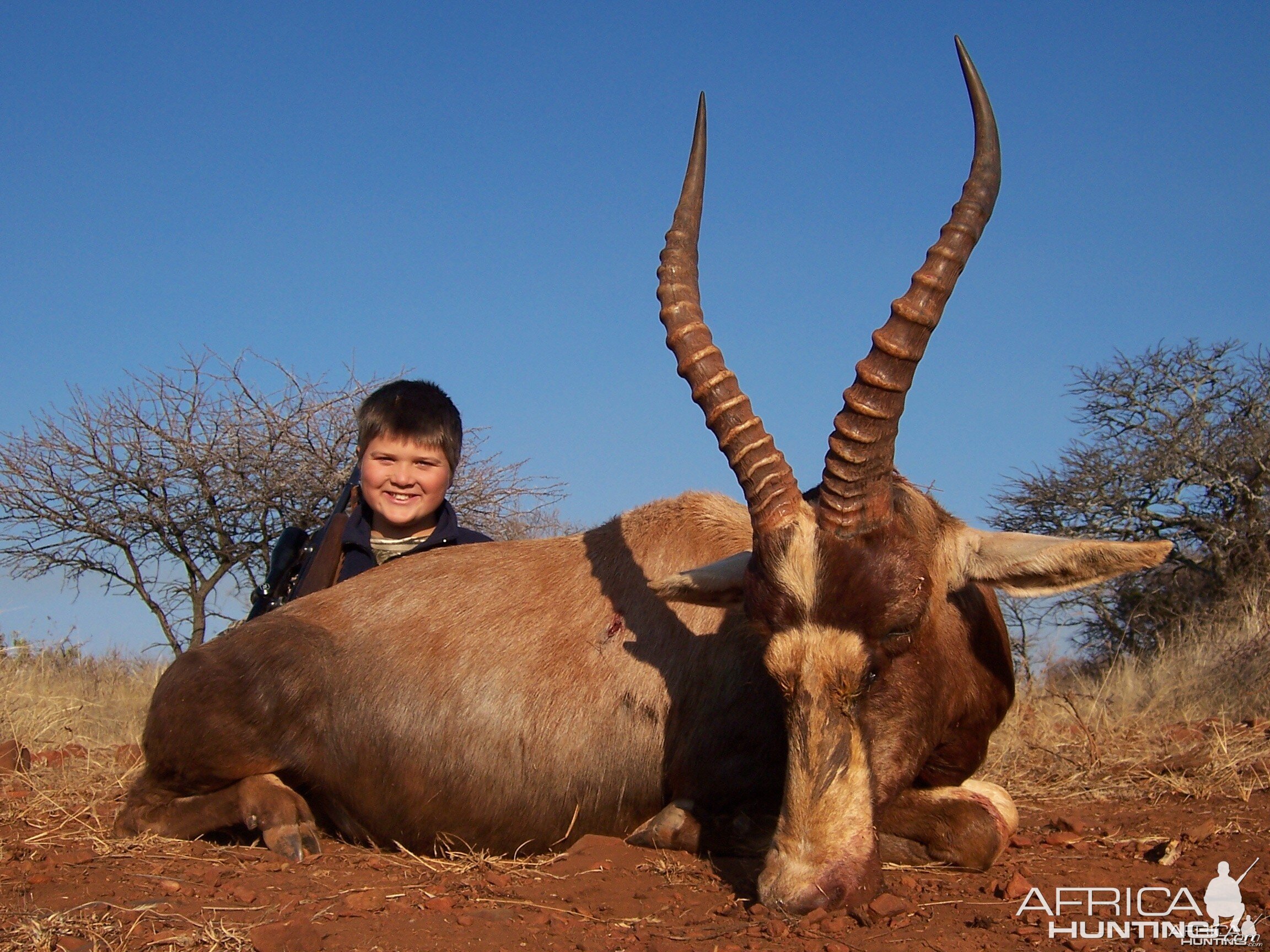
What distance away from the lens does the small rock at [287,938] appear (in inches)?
129

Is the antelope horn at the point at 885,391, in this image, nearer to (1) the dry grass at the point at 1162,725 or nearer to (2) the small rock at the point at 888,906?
(2) the small rock at the point at 888,906

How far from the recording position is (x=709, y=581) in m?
4.53

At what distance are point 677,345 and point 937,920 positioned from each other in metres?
2.29

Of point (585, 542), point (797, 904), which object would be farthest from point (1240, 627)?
point (797, 904)

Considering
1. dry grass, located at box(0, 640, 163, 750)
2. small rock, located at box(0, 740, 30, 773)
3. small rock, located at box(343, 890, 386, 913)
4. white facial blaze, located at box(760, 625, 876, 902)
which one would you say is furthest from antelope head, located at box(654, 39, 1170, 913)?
dry grass, located at box(0, 640, 163, 750)

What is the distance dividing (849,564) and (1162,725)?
207 inches

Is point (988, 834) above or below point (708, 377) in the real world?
below

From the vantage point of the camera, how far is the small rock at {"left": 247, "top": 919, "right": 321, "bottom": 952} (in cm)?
328

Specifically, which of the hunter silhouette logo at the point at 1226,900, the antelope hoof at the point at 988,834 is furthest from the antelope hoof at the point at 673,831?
the hunter silhouette logo at the point at 1226,900

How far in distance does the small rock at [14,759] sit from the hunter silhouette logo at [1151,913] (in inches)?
216

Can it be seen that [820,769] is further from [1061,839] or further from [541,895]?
[1061,839]

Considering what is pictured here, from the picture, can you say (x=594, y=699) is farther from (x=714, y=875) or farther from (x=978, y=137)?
(x=978, y=137)

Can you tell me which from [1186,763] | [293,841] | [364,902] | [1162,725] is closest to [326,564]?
[293,841]

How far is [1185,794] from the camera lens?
556 centimetres
